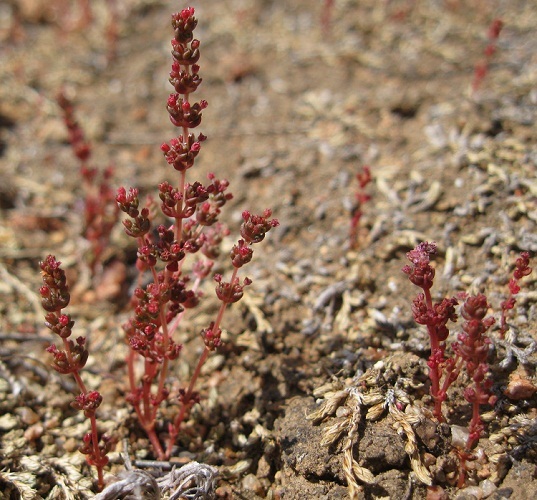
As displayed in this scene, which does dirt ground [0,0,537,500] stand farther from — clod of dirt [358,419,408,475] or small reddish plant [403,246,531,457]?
small reddish plant [403,246,531,457]

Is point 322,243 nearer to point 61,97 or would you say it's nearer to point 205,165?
point 205,165

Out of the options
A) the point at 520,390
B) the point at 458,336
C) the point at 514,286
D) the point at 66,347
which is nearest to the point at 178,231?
the point at 66,347

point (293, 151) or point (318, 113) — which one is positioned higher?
point (318, 113)

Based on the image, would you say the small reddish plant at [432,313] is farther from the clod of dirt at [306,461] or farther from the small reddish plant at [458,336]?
the clod of dirt at [306,461]

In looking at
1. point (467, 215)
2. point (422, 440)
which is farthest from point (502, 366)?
point (467, 215)

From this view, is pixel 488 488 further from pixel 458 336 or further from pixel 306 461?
pixel 306 461
